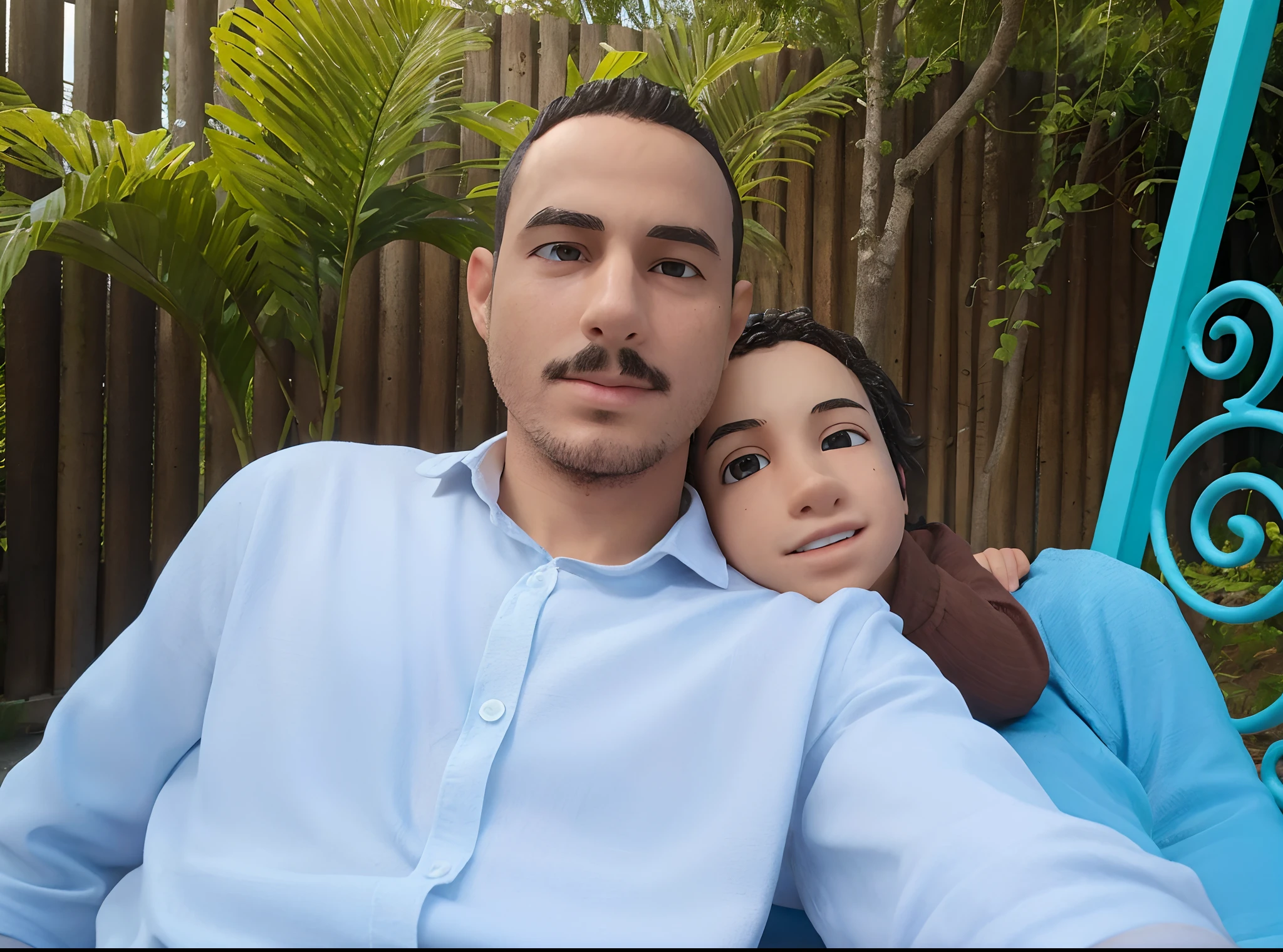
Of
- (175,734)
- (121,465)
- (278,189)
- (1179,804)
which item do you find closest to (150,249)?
(278,189)

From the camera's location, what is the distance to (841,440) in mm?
1251

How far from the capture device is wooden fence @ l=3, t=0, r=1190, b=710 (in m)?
3.00

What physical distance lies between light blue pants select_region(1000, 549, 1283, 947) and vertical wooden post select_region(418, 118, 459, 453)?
2.52 metres

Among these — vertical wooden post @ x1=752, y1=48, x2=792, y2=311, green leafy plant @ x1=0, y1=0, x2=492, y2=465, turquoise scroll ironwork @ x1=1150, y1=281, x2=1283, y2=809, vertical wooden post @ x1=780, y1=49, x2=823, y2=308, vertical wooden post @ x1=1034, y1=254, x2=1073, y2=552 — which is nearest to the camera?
turquoise scroll ironwork @ x1=1150, y1=281, x2=1283, y2=809

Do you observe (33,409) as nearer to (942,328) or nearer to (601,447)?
(601,447)

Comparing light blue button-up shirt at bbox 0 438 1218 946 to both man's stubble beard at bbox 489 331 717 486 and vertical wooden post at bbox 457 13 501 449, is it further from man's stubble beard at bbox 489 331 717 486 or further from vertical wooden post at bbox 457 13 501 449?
vertical wooden post at bbox 457 13 501 449

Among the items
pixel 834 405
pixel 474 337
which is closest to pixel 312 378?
pixel 474 337

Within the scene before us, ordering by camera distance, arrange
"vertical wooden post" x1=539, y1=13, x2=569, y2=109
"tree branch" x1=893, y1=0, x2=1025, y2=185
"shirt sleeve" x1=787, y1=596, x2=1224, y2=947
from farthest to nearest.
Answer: "vertical wooden post" x1=539, y1=13, x2=569, y2=109 < "tree branch" x1=893, y1=0, x2=1025, y2=185 < "shirt sleeve" x1=787, y1=596, x2=1224, y2=947

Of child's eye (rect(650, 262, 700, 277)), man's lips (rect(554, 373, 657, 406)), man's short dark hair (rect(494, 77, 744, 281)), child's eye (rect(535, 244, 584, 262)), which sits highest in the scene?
man's short dark hair (rect(494, 77, 744, 281))

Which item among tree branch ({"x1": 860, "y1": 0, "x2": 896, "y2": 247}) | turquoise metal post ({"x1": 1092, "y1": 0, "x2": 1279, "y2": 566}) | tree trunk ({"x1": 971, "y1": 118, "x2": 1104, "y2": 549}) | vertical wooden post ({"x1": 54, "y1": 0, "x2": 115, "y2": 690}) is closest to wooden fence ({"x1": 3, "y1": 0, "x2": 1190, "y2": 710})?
vertical wooden post ({"x1": 54, "y1": 0, "x2": 115, "y2": 690})

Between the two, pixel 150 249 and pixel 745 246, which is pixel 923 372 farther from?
pixel 150 249

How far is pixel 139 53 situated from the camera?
3053mm

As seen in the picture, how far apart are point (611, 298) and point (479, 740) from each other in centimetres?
57

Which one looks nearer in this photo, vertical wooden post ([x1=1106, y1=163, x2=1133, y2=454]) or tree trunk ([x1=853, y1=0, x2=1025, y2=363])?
tree trunk ([x1=853, y1=0, x2=1025, y2=363])
